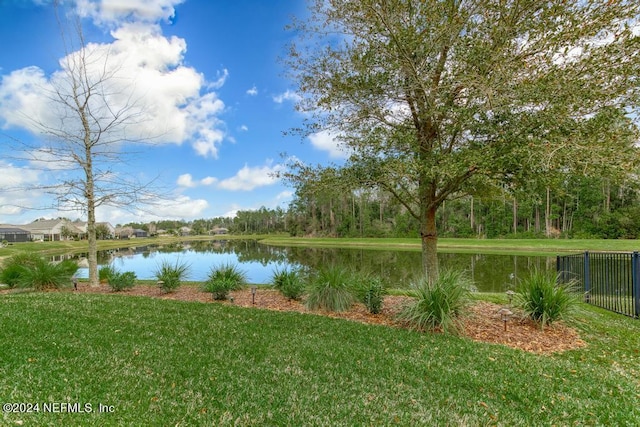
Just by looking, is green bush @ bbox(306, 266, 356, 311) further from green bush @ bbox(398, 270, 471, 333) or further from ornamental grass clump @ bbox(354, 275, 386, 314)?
green bush @ bbox(398, 270, 471, 333)

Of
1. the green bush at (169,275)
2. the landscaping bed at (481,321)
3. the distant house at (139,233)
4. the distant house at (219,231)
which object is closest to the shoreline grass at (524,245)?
the landscaping bed at (481,321)

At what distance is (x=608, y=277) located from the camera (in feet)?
24.8

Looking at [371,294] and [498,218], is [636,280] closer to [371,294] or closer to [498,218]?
[371,294]

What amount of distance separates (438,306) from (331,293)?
2.19 m

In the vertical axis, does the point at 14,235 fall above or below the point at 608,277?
above

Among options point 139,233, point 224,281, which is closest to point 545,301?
point 224,281

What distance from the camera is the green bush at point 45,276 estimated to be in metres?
8.76

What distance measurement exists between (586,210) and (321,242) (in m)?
31.8

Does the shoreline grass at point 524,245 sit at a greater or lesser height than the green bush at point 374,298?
lesser

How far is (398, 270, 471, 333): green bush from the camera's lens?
5.18 metres

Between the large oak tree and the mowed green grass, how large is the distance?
2.65 meters

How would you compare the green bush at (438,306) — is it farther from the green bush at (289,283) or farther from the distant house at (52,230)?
the distant house at (52,230)

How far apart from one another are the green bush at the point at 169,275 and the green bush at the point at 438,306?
19.8 feet

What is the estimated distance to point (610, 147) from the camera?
4457mm
